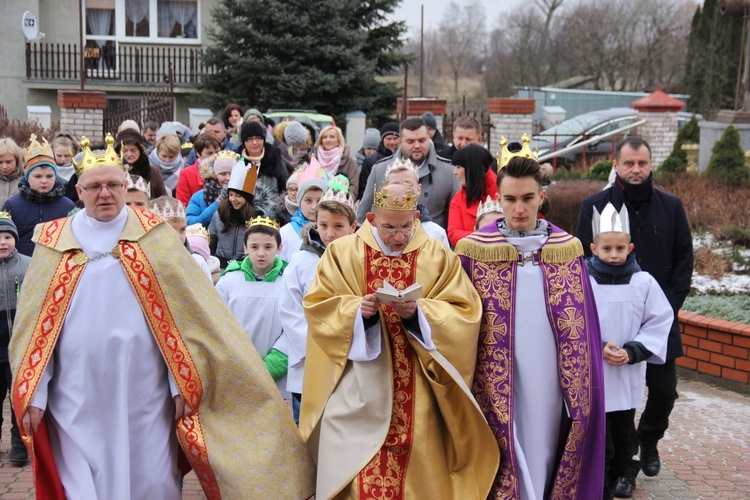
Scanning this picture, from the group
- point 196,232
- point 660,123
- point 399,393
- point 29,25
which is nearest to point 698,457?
point 399,393

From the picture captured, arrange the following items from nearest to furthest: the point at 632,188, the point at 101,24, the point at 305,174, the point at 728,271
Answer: the point at 632,188 → the point at 305,174 → the point at 728,271 → the point at 101,24

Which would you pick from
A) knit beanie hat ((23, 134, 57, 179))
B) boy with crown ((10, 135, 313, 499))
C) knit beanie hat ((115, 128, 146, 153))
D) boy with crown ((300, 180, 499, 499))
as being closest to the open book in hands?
boy with crown ((300, 180, 499, 499))

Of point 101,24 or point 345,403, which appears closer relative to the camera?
point 345,403

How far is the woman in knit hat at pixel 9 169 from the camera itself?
8734 millimetres

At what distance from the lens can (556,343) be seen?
5.08m

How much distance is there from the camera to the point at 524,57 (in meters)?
51.5

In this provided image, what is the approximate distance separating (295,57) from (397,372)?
1925 cm

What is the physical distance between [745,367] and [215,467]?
17.8ft

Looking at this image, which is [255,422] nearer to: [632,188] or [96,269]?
[96,269]

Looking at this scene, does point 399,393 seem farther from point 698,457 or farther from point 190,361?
point 698,457

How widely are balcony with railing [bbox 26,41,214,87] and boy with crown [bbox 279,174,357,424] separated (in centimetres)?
2327

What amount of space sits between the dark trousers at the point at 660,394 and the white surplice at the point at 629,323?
0.62 m

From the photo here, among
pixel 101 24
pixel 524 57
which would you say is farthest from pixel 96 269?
pixel 524 57

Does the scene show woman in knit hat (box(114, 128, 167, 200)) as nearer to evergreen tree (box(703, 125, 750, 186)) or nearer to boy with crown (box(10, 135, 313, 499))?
boy with crown (box(10, 135, 313, 499))
